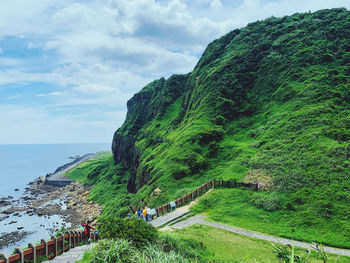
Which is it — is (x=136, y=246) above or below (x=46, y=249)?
below

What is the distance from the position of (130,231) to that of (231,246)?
7456 mm

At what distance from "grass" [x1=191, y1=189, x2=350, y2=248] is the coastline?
111 feet

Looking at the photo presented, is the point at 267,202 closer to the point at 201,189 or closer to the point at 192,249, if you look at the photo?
the point at 201,189

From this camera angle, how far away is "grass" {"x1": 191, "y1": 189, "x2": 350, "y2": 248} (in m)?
15.5

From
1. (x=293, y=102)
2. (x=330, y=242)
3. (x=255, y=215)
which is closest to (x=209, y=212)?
(x=255, y=215)

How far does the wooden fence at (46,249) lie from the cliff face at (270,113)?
1779 centimetres

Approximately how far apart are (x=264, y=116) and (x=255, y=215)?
78.4 ft

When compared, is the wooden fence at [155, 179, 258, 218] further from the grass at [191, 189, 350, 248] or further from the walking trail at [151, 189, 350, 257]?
the grass at [191, 189, 350, 248]

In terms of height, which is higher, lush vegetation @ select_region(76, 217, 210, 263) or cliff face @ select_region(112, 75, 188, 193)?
cliff face @ select_region(112, 75, 188, 193)

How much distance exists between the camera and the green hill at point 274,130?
1912 cm

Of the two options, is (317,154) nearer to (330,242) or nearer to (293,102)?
(330,242)

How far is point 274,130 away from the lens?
103ft

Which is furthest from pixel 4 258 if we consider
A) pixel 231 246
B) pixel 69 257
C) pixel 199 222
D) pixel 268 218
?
pixel 268 218

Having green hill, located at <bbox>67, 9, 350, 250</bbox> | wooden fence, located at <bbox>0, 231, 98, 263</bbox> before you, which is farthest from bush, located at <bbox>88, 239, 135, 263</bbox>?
green hill, located at <bbox>67, 9, 350, 250</bbox>
